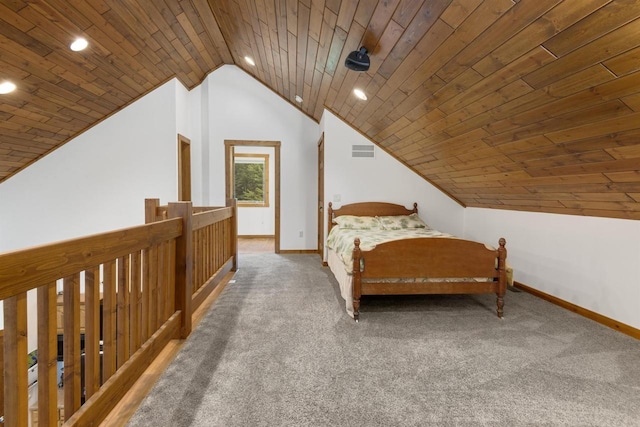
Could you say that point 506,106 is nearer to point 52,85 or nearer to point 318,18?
point 318,18

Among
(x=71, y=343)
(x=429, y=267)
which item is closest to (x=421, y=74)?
(x=429, y=267)

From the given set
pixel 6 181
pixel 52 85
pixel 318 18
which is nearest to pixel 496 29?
pixel 318 18

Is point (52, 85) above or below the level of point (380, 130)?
above

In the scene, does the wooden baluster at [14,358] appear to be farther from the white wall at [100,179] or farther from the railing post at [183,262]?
the white wall at [100,179]

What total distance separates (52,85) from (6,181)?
2.05 metres

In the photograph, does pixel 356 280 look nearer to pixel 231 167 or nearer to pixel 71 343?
pixel 71 343

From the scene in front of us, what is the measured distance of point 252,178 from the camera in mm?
7398

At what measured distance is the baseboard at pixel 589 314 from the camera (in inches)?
89.0

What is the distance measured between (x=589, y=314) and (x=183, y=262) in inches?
129

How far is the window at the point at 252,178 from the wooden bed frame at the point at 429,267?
16.7 ft

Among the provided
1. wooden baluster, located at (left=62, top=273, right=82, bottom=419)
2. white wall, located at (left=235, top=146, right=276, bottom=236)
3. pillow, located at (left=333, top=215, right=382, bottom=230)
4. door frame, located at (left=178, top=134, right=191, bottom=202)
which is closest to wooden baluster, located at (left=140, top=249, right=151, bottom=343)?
wooden baluster, located at (left=62, top=273, right=82, bottom=419)

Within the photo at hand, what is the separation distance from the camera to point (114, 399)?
1.31m

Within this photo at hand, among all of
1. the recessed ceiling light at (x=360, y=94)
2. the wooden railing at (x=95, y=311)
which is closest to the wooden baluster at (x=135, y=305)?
the wooden railing at (x=95, y=311)

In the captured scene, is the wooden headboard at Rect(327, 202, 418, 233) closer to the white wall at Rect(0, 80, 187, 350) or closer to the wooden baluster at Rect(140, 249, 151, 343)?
the white wall at Rect(0, 80, 187, 350)
